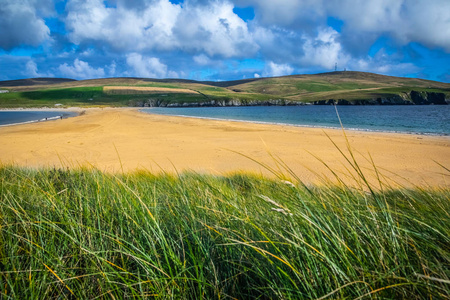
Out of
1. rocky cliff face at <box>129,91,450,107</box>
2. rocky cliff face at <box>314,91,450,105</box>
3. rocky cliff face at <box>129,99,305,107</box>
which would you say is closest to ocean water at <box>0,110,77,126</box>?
rocky cliff face at <box>129,99,305,107</box>

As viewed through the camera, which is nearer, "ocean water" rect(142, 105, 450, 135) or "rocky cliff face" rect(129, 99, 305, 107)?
"ocean water" rect(142, 105, 450, 135)

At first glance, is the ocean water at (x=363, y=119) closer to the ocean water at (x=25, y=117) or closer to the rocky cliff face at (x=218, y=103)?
the ocean water at (x=25, y=117)

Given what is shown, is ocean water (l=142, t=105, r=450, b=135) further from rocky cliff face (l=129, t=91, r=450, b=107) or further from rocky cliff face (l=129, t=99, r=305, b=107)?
rocky cliff face (l=129, t=91, r=450, b=107)

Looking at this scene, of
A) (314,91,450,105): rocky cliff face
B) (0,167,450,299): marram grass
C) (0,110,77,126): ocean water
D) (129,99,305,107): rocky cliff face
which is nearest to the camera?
(0,167,450,299): marram grass

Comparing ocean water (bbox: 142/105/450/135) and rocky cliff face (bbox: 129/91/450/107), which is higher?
rocky cliff face (bbox: 129/91/450/107)

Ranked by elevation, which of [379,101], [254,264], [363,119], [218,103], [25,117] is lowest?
[25,117]

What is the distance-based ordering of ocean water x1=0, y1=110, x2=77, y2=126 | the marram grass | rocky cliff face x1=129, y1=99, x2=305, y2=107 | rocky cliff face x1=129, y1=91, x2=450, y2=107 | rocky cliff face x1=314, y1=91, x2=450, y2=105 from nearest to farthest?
the marram grass → ocean water x1=0, y1=110, x2=77, y2=126 → rocky cliff face x1=129, y1=99, x2=305, y2=107 → rocky cliff face x1=129, y1=91, x2=450, y2=107 → rocky cliff face x1=314, y1=91, x2=450, y2=105

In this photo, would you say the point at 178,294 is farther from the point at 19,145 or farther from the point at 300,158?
the point at 19,145

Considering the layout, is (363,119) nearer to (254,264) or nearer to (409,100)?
(254,264)

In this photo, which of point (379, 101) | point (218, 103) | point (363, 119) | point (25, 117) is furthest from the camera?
point (379, 101)

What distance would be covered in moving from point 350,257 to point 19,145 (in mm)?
16886

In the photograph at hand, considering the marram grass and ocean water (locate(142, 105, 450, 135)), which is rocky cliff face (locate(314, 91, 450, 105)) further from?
the marram grass

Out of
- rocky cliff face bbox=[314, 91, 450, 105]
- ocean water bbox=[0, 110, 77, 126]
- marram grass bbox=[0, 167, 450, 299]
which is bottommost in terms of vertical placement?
ocean water bbox=[0, 110, 77, 126]

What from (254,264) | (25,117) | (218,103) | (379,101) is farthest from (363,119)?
(379,101)
